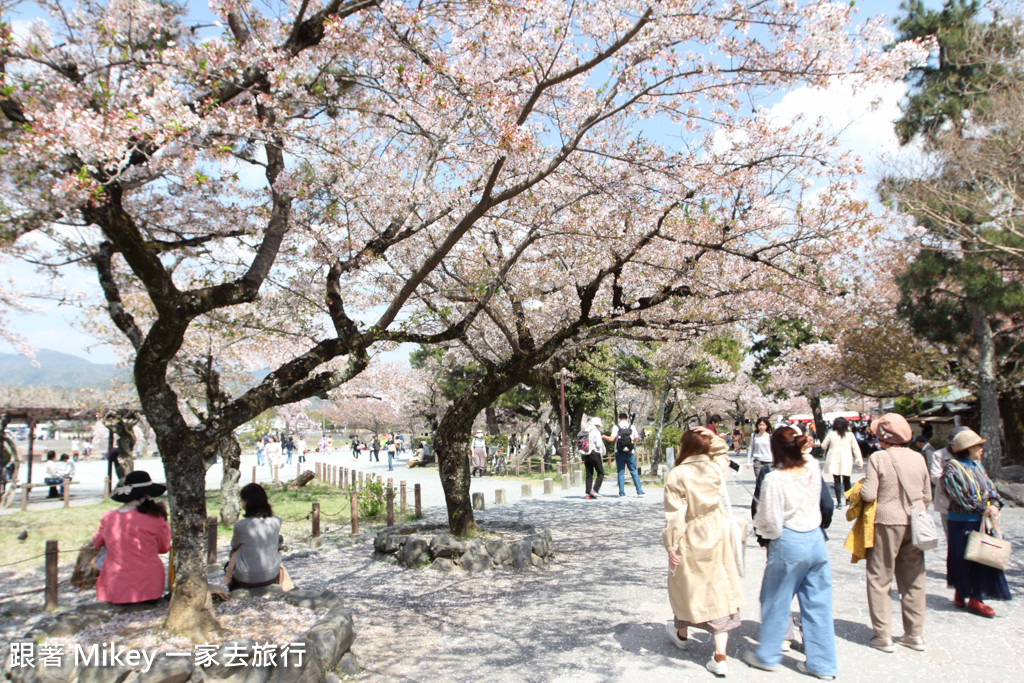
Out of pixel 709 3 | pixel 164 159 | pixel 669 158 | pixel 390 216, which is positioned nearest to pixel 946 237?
pixel 669 158

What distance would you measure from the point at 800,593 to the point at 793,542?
376mm

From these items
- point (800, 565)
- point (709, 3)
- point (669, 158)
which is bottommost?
point (800, 565)

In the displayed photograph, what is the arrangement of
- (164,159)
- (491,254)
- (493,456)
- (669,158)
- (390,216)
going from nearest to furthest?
(164,159), (669,158), (390,216), (491,254), (493,456)

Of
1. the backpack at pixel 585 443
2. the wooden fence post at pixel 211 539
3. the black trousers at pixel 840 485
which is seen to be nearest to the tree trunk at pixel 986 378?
the black trousers at pixel 840 485

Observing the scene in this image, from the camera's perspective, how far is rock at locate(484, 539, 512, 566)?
802 centimetres

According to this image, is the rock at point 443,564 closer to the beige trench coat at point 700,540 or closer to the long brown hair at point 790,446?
the beige trench coat at point 700,540

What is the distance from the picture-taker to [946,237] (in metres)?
13.1

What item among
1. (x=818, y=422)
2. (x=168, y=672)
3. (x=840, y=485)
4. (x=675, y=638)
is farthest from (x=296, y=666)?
(x=818, y=422)

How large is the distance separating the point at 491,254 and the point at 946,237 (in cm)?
978

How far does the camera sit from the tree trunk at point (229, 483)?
12.6 meters

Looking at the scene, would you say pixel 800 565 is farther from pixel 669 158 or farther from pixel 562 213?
pixel 562 213

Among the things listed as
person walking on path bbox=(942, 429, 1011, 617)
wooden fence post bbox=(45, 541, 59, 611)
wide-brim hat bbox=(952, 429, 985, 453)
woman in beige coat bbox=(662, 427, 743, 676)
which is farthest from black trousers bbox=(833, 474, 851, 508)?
wooden fence post bbox=(45, 541, 59, 611)

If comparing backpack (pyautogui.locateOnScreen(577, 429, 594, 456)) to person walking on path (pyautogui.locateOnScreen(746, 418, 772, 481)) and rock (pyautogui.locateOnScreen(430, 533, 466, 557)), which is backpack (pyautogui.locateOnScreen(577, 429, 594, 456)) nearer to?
person walking on path (pyautogui.locateOnScreen(746, 418, 772, 481))

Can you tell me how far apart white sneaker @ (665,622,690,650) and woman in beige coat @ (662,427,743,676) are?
0.75ft
